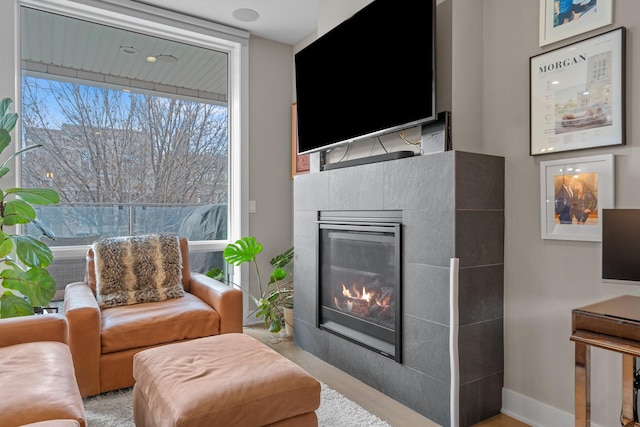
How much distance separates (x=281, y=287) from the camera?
3.92 meters

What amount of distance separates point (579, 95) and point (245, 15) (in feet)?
8.72

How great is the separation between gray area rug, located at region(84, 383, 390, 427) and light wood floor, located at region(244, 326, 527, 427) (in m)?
0.08

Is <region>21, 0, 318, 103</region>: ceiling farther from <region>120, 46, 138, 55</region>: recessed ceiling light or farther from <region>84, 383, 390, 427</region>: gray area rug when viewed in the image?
<region>84, 383, 390, 427</region>: gray area rug

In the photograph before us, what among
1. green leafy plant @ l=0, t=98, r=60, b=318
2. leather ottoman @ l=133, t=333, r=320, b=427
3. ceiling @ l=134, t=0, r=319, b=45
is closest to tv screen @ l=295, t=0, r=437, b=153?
ceiling @ l=134, t=0, r=319, b=45

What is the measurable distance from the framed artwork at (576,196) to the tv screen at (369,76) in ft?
2.19

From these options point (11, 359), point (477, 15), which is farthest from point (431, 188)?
point (11, 359)

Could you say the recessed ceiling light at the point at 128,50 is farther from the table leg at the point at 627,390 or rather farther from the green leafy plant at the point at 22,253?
the table leg at the point at 627,390

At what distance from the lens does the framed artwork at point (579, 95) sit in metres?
1.79

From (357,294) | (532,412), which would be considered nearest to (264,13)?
(357,294)

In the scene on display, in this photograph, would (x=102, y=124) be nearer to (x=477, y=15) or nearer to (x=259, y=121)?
(x=259, y=121)

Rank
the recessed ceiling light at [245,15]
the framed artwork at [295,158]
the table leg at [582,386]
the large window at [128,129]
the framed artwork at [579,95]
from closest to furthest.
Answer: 1. the table leg at [582,386]
2. the framed artwork at [579,95]
3. the large window at [128,129]
4. the recessed ceiling light at [245,15]
5. the framed artwork at [295,158]

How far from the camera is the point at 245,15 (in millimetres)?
3473

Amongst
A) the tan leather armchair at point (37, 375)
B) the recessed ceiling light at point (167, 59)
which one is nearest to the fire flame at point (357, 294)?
the tan leather armchair at point (37, 375)

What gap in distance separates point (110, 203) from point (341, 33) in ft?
7.40
